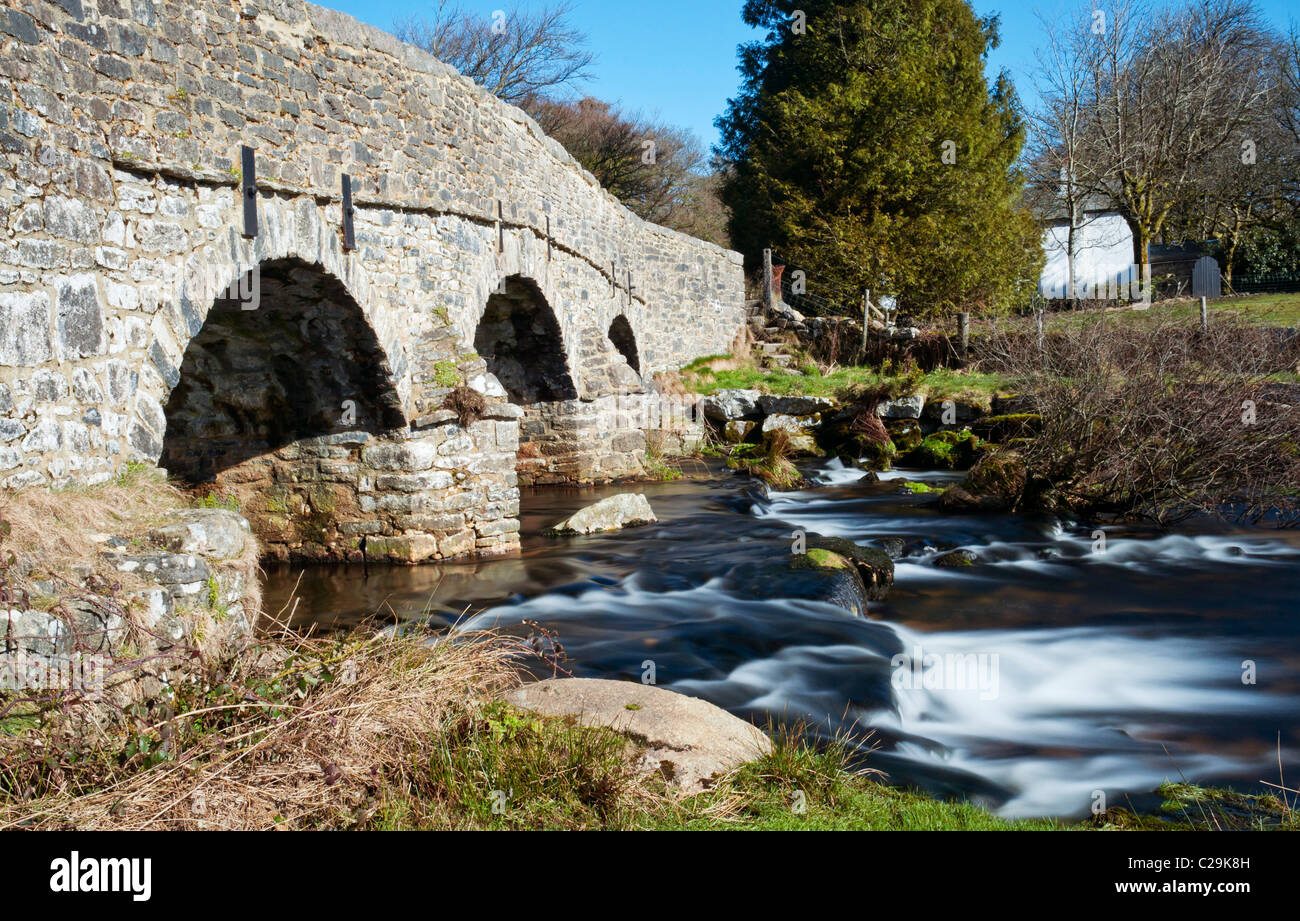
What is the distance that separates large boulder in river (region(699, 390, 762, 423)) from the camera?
17.8 meters

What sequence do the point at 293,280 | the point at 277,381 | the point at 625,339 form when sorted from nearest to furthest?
the point at 293,280 → the point at 277,381 → the point at 625,339

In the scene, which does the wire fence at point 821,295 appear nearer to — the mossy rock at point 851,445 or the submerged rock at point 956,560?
the mossy rock at point 851,445

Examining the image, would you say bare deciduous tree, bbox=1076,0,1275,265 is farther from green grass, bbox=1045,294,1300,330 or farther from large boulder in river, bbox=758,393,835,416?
large boulder in river, bbox=758,393,835,416

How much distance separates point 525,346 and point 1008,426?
729 cm

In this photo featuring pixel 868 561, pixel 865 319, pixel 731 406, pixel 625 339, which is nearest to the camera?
pixel 868 561

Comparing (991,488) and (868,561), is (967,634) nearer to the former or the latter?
(868,561)

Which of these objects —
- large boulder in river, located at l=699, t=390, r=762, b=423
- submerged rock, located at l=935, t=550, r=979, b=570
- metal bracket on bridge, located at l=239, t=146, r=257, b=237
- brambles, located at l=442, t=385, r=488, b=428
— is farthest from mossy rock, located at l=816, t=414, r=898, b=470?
metal bracket on bridge, located at l=239, t=146, r=257, b=237

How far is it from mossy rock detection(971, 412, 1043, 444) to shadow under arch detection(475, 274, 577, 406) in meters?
6.38

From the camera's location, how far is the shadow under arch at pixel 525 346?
12844 mm

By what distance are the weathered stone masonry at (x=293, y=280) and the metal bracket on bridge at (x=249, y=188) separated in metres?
0.08

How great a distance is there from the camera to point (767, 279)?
911 inches

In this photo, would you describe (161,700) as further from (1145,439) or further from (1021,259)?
(1021,259)

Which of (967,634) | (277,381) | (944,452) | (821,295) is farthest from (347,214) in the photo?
(821,295)

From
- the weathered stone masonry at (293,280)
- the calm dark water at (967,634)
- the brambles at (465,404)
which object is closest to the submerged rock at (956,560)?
the calm dark water at (967,634)
